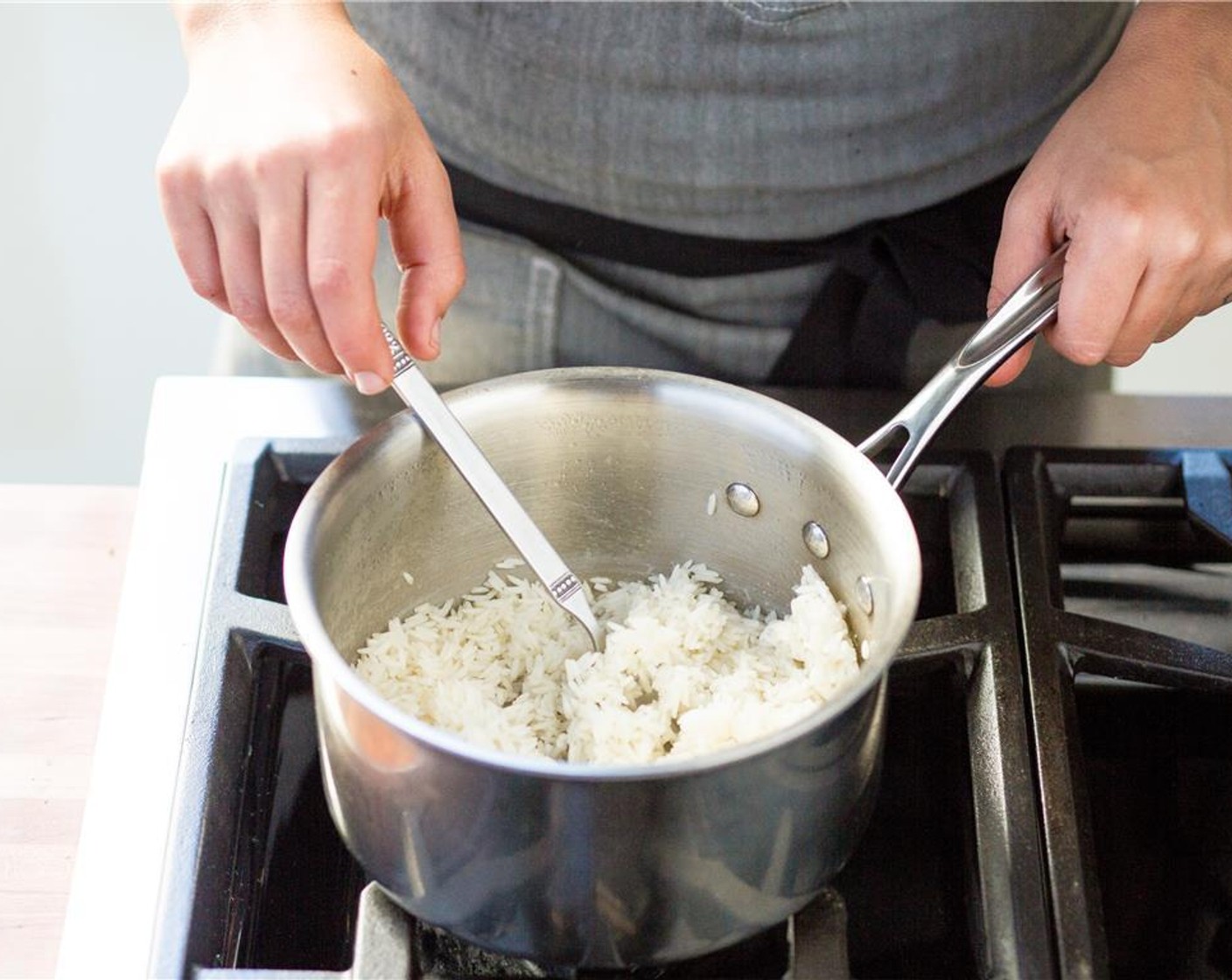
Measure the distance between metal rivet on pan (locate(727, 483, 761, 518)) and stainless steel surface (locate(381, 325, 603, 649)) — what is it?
0.35 ft

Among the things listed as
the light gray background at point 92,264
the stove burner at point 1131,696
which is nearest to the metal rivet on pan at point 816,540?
the stove burner at point 1131,696

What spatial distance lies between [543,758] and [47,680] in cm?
37

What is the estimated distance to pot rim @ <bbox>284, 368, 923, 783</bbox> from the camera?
0.57m

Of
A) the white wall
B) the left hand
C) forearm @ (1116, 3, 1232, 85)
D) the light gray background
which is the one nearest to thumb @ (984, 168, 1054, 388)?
the left hand

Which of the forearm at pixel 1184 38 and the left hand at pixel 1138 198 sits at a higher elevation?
the forearm at pixel 1184 38

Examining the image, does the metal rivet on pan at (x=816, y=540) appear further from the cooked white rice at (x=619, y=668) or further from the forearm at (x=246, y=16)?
the forearm at (x=246, y=16)

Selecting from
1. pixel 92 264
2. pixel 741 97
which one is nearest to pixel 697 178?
pixel 741 97

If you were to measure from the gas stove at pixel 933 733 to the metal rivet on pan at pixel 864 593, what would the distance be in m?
0.05

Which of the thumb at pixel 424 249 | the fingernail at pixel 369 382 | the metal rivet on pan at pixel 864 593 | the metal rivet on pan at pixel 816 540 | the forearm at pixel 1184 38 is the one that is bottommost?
the metal rivet on pan at pixel 864 593

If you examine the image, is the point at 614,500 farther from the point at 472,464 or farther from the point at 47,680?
the point at 47,680

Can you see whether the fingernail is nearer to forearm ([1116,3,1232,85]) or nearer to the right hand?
the right hand

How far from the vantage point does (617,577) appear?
89 cm

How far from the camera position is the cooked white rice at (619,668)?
2.39ft

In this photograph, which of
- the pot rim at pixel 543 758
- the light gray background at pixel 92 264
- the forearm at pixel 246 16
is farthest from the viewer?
the light gray background at pixel 92 264
